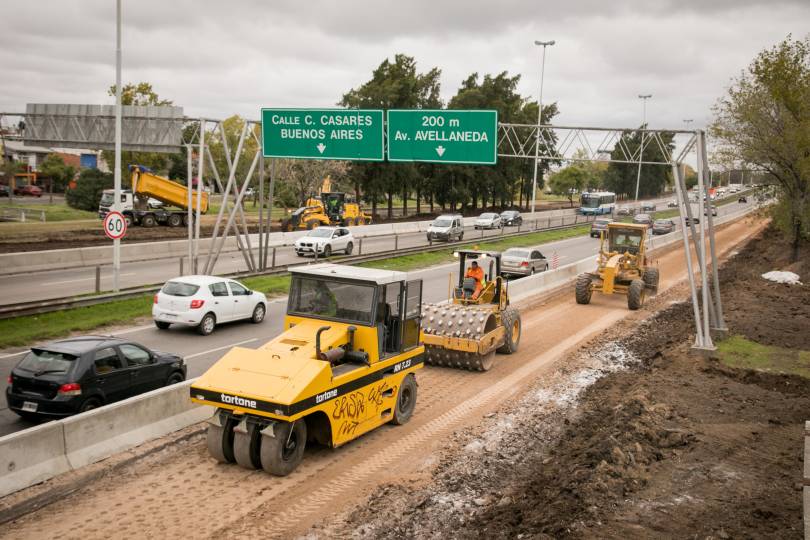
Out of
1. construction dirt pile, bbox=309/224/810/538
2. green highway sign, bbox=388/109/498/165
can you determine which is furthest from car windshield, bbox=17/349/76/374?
green highway sign, bbox=388/109/498/165

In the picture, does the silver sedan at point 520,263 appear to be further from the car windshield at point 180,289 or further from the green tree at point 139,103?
the green tree at point 139,103

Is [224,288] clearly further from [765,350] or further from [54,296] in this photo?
[765,350]

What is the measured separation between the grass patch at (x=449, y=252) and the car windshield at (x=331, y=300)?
12466mm

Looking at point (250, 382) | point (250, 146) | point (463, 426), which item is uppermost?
point (250, 146)

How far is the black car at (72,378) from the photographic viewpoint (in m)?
10.6

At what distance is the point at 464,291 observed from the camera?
17.3 meters

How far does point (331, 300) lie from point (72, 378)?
13.6ft

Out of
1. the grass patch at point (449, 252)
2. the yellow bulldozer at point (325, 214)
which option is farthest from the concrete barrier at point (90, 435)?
the yellow bulldozer at point (325, 214)

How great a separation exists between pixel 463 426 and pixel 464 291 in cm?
555

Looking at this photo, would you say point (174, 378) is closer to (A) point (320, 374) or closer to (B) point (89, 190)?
(A) point (320, 374)

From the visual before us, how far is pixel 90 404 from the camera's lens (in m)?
10.9

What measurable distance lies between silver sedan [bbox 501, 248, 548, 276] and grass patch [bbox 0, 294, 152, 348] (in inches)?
640

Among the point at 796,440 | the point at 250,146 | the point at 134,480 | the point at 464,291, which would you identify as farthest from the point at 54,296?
the point at 250,146

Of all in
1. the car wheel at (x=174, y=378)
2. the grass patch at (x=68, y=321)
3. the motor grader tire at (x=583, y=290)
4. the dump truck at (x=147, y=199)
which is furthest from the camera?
the dump truck at (x=147, y=199)
